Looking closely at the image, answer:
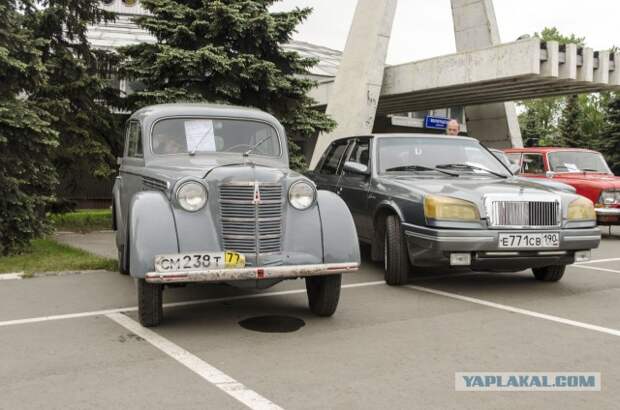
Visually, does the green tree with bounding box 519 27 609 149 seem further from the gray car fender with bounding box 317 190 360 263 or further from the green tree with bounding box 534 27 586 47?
the gray car fender with bounding box 317 190 360 263

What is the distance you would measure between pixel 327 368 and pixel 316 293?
1.55m

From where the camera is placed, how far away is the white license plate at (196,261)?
15.8 ft

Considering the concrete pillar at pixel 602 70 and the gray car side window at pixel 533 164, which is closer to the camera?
the gray car side window at pixel 533 164

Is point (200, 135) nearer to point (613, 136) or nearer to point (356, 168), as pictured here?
point (356, 168)

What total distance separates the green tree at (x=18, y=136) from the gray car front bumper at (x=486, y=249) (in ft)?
18.1

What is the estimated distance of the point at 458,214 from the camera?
6.57 metres

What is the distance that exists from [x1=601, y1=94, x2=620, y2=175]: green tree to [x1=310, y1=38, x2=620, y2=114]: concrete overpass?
10991 mm

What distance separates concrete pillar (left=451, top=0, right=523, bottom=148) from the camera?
24438 millimetres

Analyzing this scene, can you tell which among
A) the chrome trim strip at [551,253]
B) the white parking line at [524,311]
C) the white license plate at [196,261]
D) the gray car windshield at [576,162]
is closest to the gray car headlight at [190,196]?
the white license plate at [196,261]

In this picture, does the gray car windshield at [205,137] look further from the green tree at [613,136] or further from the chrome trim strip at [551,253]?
the green tree at [613,136]

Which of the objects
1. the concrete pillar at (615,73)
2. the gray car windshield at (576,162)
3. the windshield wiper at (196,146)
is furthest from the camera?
the concrete pillar at (615,73)

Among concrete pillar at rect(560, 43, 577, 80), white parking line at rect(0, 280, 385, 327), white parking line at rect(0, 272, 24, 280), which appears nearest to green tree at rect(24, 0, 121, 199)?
white parking line at rect(0, 272, 24, 280)

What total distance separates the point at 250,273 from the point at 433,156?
3.89 m

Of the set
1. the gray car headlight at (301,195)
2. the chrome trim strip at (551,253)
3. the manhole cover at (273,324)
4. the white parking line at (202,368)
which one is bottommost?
the manhole cover at (273,324)
